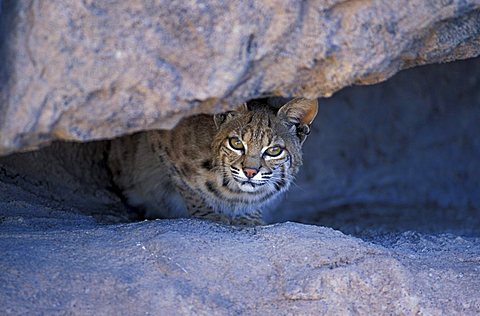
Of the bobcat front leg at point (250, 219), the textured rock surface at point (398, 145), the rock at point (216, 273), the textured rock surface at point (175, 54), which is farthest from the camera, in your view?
the textured rock surface at point (398, 145)

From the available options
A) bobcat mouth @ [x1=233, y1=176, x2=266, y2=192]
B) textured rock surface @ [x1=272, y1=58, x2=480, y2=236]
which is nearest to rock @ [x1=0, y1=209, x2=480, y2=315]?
bobcat mouth @ [x1=233, y1=176, x2=266, y2=192]

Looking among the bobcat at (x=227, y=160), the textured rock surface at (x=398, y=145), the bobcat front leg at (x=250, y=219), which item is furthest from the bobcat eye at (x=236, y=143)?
the textured rock surface at (x=398, y=145)

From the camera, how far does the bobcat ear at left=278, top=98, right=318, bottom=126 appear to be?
185 inches

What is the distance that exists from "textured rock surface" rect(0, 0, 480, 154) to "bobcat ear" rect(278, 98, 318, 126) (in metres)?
1.14

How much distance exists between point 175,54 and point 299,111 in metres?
1.75

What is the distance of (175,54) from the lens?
3162mm

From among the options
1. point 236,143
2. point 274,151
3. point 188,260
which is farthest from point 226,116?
point 188,260

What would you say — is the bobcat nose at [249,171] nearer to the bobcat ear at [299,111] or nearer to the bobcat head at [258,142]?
the bobcat head at [258,142]

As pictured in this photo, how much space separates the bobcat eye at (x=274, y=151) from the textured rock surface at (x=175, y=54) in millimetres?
1191

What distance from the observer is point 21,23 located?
9.89 ft

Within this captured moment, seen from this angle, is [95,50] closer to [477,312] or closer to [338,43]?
[338,43]

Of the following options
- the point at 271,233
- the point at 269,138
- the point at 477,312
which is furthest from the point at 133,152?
the point at 477,312

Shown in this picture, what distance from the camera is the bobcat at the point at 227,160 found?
4.65 m

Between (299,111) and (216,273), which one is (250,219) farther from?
(216,273)
